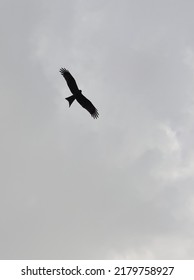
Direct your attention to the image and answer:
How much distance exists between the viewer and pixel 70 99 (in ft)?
240
